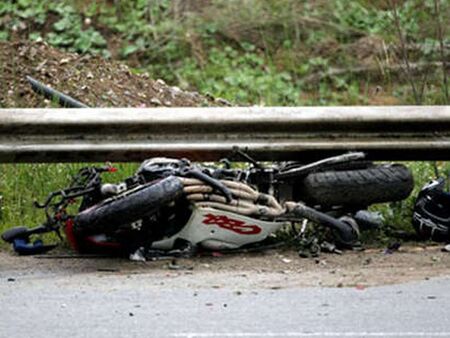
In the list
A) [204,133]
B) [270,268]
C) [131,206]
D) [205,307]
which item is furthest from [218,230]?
[205,307]

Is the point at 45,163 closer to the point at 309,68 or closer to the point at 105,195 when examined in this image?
the point at 105,195

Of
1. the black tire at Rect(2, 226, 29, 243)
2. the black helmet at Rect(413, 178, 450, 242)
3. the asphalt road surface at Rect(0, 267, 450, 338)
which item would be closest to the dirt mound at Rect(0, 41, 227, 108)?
the black tire at Rect(2, 226, 29, 243)

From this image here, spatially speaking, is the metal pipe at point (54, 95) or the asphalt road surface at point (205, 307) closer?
the asphalt road surface at point (205, 307)

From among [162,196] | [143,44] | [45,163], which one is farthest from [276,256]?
[143,44]

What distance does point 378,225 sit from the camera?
9.38m

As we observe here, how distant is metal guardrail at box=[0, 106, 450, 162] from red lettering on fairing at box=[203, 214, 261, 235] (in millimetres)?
577

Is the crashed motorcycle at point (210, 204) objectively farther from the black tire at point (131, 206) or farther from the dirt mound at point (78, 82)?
the dirt mound at point (78, 82)

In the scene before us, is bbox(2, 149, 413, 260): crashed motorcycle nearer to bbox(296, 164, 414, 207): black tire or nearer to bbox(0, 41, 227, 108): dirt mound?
bbox(296, 164, 414, 207): black tire

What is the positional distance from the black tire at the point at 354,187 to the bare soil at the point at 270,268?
13.5 inches

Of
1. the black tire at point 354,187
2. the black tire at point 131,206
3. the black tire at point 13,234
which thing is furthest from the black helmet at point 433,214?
the black tire at point 13,234

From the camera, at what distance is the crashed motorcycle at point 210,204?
8.62 m

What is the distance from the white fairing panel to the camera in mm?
8727

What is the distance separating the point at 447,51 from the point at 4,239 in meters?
7.40

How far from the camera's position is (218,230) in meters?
8.80
